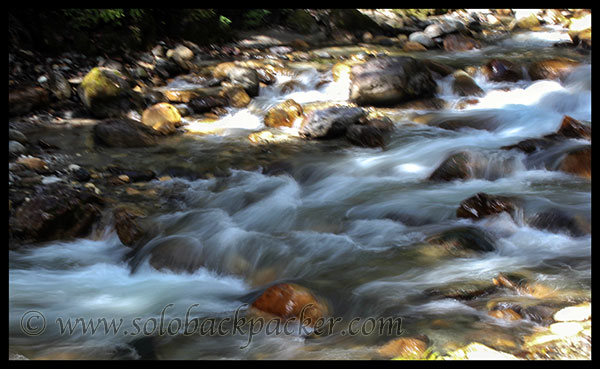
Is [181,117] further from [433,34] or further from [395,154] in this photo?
[433,34]

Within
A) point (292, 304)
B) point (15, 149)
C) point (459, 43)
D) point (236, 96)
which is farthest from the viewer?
point (459, 43)

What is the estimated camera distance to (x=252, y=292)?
385cm

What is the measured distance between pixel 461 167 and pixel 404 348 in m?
2.99

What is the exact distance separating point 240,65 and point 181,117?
179 cm

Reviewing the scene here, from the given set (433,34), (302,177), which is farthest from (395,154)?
(433,34)

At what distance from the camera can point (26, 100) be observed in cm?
700

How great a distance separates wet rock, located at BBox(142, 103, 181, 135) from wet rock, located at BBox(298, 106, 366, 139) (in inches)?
58.0

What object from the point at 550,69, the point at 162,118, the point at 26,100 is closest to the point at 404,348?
the point at 162,118

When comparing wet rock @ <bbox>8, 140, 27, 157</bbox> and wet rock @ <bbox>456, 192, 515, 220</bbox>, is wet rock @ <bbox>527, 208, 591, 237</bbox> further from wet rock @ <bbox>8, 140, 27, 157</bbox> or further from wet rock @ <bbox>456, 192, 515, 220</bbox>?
wet rock @ <bbox>8, 140, 27, 157</bbox>

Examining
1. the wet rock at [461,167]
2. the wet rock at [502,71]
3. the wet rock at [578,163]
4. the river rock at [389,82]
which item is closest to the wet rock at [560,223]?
the wet rock at [578,163]

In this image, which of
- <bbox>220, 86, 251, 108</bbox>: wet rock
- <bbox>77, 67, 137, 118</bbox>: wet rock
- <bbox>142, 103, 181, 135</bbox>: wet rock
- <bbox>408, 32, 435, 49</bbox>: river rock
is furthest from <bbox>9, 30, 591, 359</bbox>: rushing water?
<bbox>408, 32, 435, 49</bbox>: river rock

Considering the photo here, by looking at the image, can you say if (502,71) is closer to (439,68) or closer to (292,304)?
(439,68)

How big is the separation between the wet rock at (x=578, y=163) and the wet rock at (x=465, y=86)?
2.72 m

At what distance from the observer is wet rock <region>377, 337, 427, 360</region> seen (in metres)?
2.76
